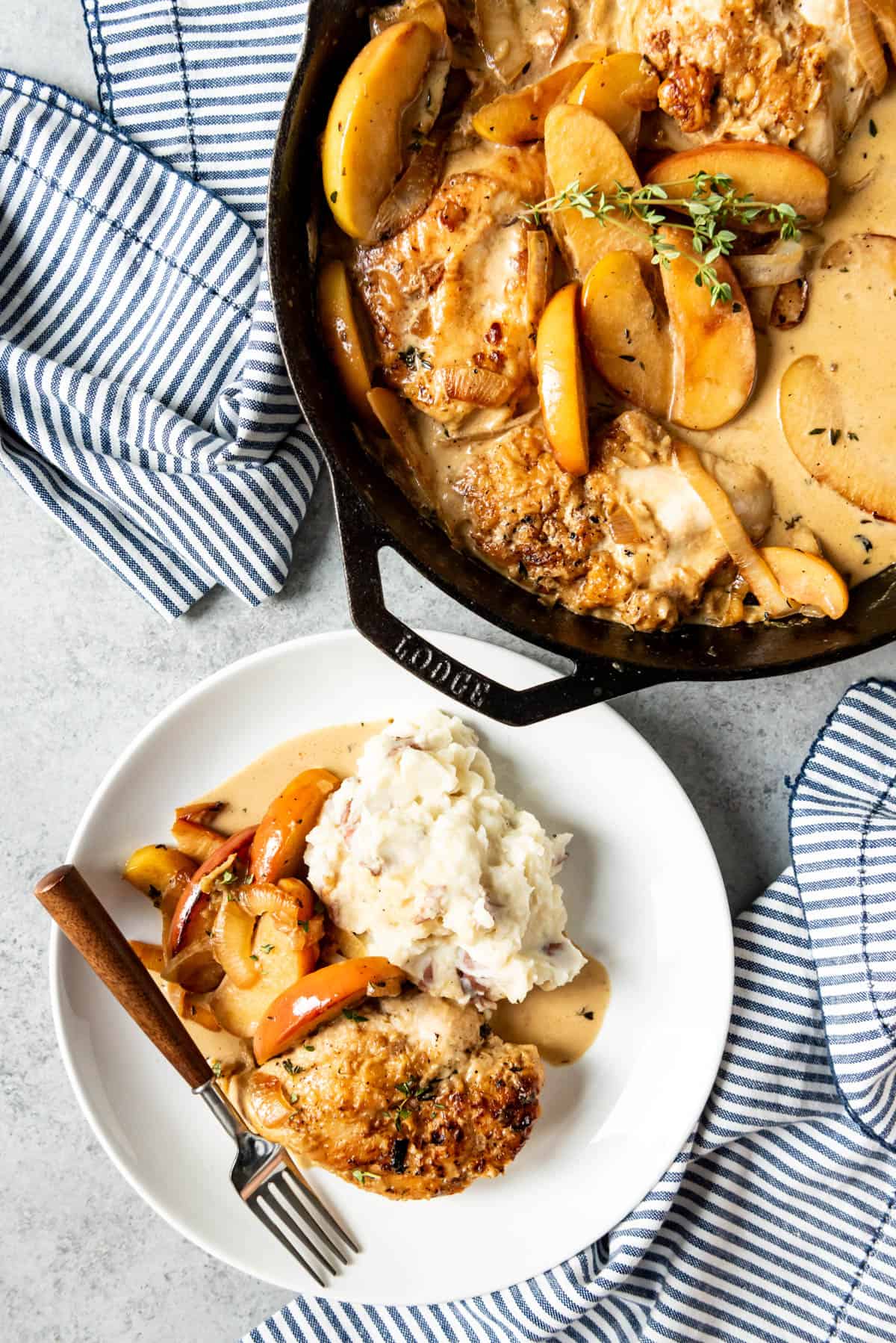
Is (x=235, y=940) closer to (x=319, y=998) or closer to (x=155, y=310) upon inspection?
(x=319, y=998)

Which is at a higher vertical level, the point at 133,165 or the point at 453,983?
the point at 133,165

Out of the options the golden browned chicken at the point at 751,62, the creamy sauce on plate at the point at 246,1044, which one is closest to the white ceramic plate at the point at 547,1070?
the creamy sauce on plate at the point at 246,1044

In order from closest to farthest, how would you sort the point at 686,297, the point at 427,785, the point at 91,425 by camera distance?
1. the point at 686,297
2. the point at 427,785
3. the point at 91,425

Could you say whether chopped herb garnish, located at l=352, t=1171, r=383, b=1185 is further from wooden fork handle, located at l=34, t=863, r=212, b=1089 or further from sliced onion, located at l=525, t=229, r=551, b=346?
sliced onion, located at l=525, t=229, r=551, b=346

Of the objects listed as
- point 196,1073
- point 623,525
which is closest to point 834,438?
point 623,525

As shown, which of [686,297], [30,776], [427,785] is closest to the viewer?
[686,297]

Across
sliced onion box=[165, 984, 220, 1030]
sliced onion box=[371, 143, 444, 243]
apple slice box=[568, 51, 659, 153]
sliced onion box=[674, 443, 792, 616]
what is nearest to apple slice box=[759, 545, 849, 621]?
sliced onion box=[674, 443, 792, 616]

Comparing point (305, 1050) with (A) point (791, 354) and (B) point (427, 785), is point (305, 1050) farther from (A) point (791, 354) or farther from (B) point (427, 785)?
(A) point (791, 354)

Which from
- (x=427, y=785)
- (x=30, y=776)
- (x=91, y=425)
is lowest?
(x=427, y=785)

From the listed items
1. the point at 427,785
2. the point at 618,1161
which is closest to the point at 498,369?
the point at 427,785
